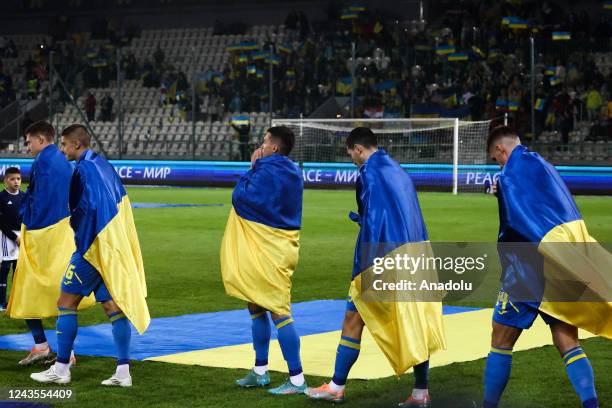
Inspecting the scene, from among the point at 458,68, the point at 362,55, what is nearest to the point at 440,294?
the point at 458,68

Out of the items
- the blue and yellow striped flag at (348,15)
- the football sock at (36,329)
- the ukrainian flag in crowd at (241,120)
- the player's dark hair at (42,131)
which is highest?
the blue and yellow striped flag at (348,15)

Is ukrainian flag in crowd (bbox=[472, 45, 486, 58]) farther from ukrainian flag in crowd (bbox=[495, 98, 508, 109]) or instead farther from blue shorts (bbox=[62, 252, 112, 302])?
blue shorts (bbox=[62, 252, 112, 302])

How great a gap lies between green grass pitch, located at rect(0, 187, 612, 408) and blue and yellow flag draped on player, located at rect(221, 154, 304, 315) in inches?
29.3

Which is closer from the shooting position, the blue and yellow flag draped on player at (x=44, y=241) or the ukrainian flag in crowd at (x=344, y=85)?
the blue and yellow flag draped on player at (x=44, y=241)

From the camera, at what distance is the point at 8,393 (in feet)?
25.9

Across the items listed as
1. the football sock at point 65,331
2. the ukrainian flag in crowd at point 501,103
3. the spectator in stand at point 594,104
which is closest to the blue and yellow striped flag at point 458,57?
the ukrainian flag in crowd at point 501,103

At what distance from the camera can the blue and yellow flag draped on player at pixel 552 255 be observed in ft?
21.7

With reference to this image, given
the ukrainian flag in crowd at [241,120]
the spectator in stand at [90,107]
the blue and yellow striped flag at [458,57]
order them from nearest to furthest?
1. the blue and yellow striped flag at [458,57]
2. the ukrainian flag in crowd at [241,120]
3. the spectator in stand at [90,107]

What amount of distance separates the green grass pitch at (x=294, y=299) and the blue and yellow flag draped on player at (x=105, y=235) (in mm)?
656

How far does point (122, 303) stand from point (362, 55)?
110ft

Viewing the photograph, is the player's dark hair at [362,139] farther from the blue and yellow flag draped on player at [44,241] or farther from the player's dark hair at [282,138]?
the blue and yellow flag draped on player at [44,241]

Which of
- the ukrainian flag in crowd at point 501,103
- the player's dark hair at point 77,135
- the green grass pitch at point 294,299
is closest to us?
the green grass pitch at point 294,299

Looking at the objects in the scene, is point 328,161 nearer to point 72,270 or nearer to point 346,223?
point 346,223

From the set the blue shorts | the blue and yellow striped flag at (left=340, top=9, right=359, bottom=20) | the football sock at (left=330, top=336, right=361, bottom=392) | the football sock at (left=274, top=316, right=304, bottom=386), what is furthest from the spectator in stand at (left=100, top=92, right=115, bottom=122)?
the football sock at (left=330, top=336, right=361, bottom=392)
